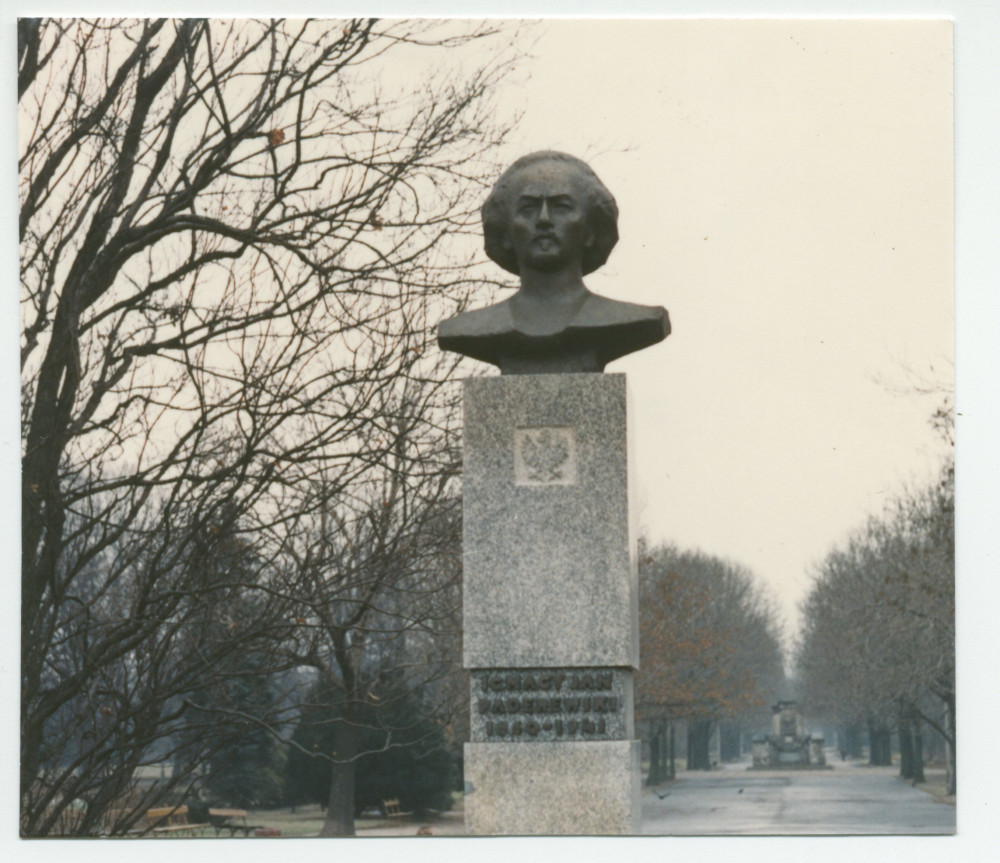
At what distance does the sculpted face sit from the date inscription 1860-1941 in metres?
2.07

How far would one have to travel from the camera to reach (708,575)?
50.1 metres

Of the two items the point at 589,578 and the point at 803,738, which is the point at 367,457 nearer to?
the point at 589,578

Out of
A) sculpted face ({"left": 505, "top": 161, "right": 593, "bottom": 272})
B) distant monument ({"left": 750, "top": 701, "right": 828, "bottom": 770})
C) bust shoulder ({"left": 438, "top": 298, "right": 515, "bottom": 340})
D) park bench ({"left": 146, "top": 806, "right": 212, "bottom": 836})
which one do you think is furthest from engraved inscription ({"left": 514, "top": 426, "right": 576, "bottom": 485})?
distant monument ({"left": 750, "top": 701, "right": 828, "bottom": 770})

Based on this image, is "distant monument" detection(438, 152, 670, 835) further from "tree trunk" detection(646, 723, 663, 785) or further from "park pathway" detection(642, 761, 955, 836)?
"tree trunk" detection(646, 723, 663, 785)

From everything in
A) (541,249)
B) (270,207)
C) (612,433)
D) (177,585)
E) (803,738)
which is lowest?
(803,738)

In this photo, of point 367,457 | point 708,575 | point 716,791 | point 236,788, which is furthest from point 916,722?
point 367,457

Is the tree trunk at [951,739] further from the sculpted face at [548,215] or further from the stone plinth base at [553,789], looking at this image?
the sculpted face at [548,215]

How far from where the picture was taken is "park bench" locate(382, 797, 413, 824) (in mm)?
26547

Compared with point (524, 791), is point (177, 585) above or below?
above

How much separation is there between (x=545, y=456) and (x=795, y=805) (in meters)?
28.5

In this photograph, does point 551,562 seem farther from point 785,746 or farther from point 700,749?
point 700,749

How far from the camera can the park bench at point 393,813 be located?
87.1ft

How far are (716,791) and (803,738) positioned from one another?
14.1 m

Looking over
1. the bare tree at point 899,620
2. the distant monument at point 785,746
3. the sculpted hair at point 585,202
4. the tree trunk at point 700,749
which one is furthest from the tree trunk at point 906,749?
the sculpted hair at point 585,202
